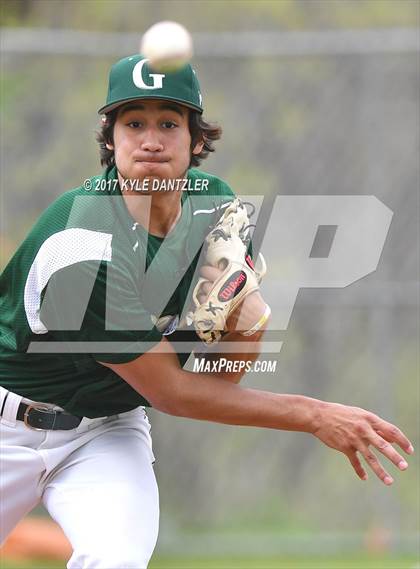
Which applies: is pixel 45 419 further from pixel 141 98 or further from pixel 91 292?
pixel 141 98

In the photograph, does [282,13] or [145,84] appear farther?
[282,13]

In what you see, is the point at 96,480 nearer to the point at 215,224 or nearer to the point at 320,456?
the point at 215,224

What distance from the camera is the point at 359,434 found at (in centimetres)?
440

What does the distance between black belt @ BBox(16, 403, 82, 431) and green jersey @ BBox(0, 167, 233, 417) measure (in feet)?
0.14

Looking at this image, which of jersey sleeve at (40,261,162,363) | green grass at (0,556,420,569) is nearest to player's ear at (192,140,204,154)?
jersey sleeve at (40,261,162,363)

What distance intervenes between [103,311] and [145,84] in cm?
91

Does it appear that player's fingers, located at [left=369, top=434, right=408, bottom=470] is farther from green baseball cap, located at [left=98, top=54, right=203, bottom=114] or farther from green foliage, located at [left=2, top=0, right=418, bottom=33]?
green foliage, located at [left=2, top=0, right=418, bottom=33]

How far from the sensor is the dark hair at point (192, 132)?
16.2 feet

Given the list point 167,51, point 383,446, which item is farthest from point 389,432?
point 167,51

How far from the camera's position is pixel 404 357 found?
8898mm

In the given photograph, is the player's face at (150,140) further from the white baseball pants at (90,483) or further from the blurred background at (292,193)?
the blurred background at (292,193)

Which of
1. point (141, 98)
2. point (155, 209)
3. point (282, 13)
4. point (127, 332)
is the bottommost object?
point (282, 13)

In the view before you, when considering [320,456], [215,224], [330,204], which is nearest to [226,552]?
[320,456]

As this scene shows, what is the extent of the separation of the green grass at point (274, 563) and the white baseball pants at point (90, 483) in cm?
299
